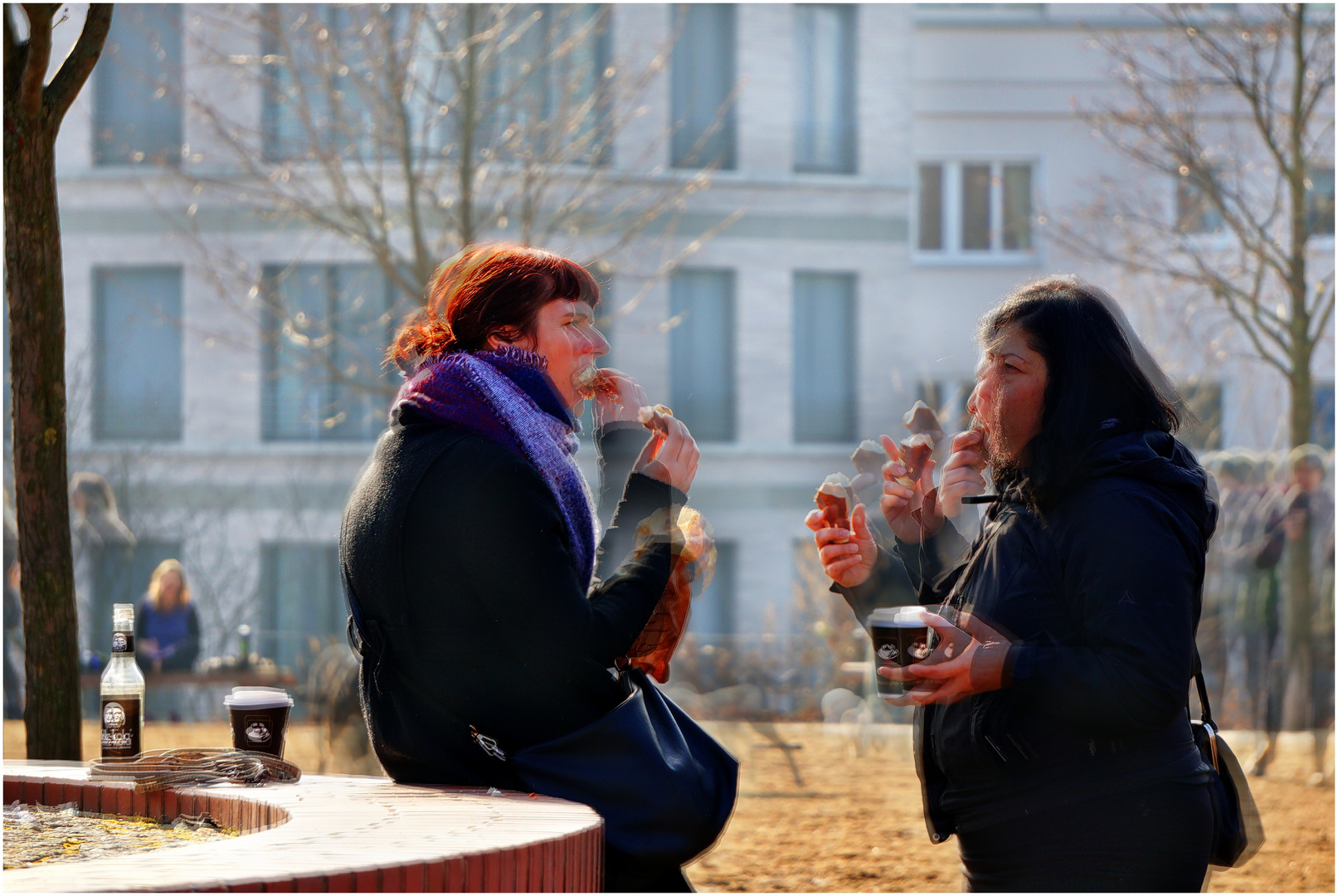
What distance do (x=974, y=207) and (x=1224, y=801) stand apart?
56.0 ft

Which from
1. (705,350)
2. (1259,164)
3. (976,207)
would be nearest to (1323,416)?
(976,207)

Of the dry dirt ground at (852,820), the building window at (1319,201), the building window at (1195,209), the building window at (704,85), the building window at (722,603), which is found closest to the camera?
the dry dirt ground at (852,820)

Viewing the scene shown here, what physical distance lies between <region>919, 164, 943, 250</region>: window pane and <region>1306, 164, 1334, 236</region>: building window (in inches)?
200

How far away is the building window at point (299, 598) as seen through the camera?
1675 centimetres

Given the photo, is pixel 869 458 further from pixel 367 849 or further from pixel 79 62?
pixel 79 62

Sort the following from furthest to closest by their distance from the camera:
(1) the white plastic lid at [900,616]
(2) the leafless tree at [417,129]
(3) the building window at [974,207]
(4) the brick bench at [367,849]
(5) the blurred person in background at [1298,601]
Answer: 1. (3) the building window at [974,207]
2. (2) the leafless tree at [417,129]
3. (5) the blurred person in background at [1298,601]
4. (1) the white plastic lid at [900,616]
5. (4) the brick bench at [367,849]

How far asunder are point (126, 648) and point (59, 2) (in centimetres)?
192

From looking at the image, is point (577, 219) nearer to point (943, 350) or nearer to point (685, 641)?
point (685, 641)

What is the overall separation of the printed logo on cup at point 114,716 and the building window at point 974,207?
1691 centimetres

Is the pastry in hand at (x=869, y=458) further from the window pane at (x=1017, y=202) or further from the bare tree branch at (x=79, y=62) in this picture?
the window pane at (x=1017, y=202)

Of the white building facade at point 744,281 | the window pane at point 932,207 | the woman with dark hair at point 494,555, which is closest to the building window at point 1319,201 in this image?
the white building facade at point 744,281

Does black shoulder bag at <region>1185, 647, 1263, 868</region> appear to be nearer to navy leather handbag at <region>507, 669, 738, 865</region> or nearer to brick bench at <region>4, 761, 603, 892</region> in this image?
navy leather handbag at <region>507, 669, 738, 865</region>

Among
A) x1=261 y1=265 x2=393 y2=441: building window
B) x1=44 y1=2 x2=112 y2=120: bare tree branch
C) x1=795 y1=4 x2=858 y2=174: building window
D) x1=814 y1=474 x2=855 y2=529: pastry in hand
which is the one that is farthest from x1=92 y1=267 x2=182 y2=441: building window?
x1=814 y1=474 x2=855 y2=529: pastry in hand

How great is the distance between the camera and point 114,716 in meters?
3.38
